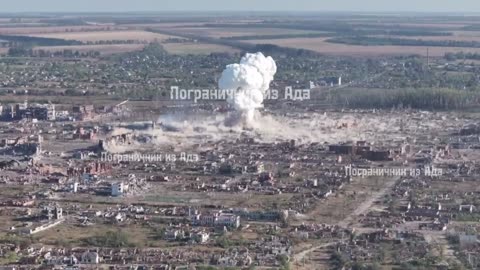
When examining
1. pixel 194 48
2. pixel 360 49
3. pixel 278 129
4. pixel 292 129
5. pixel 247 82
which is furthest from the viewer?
pixel 194 48

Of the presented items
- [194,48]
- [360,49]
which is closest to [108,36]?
[194,48]

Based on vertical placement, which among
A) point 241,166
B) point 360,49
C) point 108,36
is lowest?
point 108,36

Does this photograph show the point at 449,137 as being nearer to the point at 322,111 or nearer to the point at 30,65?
the point at 322,111

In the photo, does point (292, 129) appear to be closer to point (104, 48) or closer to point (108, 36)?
point (104, 48)

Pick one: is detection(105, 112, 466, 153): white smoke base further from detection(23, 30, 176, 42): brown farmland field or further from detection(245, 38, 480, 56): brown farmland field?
detection(23, 30, 176, 42): brown farmland field

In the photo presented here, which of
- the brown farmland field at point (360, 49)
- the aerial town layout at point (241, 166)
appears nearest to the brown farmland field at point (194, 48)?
the brown farmland field at point (360, 49)


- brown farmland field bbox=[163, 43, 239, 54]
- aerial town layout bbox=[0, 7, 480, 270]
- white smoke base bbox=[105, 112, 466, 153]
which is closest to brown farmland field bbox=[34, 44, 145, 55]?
brown farmland field bbox=[163, 43, 239, 54]

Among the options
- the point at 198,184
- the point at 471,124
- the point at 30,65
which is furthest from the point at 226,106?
the point at 30,65

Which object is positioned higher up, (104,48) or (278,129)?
(278,129)

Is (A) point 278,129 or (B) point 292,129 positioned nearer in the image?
(A) point 278,129
